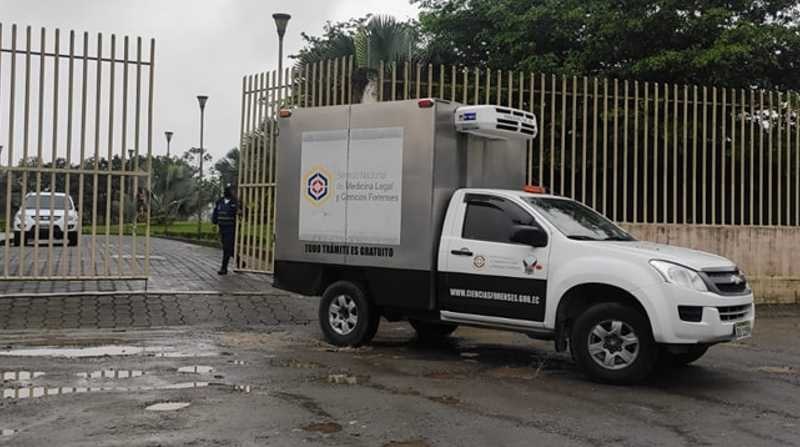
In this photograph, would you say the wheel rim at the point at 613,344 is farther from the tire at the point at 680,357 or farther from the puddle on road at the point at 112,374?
the puddle on road at the point at 112,374

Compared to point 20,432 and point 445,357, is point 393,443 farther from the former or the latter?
point 445,357

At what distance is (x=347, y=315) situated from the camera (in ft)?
31.0

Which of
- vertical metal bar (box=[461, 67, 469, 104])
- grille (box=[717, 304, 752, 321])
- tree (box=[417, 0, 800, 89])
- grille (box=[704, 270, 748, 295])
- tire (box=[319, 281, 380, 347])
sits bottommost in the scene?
tire (box=[319, 281, 380, 347])

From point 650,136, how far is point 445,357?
6.66 m

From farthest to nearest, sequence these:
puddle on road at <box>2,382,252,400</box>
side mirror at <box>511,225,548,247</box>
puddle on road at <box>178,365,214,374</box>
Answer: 1. side mirror at <box>511,225,548,247</box>
2. puddle on road at <box>178,365,214,374</box>
3. puddle on road at <box>2,382,252,400</box>

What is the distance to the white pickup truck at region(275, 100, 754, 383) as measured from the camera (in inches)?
293

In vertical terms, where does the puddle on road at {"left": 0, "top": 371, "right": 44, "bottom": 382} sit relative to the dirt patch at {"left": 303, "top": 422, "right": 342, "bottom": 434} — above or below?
below

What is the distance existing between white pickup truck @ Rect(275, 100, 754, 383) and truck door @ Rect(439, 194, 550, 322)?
13mm

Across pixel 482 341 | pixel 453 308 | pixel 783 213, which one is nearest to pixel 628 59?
pixel 783 213

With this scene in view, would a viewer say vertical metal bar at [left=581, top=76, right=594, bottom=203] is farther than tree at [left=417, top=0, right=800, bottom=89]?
No

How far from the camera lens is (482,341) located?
10.3 m

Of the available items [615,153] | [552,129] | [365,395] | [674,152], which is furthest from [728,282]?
[674,152]

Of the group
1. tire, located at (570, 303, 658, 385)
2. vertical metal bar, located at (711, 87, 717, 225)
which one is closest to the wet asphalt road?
tire, located at (570, 303, 658, 385)

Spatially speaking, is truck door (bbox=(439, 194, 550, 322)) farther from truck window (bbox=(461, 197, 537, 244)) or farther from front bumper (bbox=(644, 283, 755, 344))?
front bumper (bbox=(644, 283, 755, 344))
